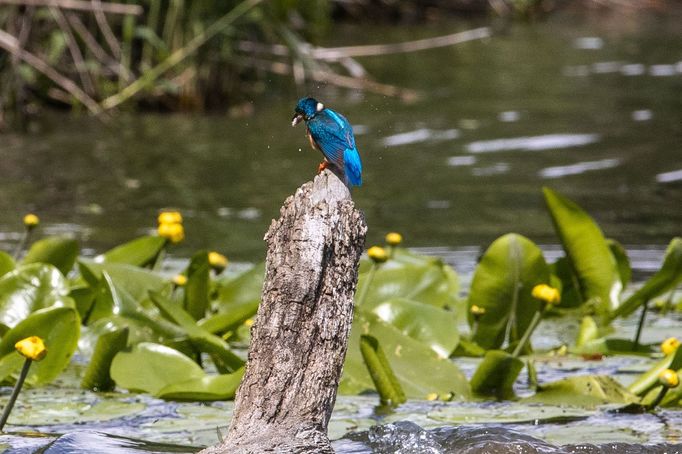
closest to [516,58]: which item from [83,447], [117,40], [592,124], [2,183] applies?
[592,124]

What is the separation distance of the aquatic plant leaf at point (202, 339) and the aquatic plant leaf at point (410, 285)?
0.73m

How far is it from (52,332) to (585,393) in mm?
1394

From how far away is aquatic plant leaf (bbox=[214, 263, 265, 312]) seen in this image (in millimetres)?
4121

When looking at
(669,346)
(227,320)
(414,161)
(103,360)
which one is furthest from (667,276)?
(414,161)

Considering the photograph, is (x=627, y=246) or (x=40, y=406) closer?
(x=40, y=406)

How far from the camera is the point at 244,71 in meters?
10.1

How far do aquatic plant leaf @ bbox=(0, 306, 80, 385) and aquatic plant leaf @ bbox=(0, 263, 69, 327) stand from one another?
302mm

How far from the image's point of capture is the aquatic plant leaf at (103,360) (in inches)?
132

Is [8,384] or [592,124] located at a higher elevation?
[592,124]

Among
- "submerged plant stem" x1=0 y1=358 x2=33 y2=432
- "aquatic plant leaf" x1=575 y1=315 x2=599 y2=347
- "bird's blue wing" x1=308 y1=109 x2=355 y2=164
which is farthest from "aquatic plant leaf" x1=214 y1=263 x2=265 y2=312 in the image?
"bird's blue wing" x1=308 y1=109 x2=355 y2=164

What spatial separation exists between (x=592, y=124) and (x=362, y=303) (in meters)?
6.21

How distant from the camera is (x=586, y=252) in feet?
13.5

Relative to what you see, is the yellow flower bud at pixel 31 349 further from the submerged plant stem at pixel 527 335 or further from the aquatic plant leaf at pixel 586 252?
the aquatic plant leaf at pixel 586 252

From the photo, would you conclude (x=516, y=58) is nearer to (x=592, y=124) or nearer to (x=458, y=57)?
(x=458, y=57)
